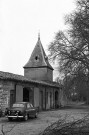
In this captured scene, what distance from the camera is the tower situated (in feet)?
132

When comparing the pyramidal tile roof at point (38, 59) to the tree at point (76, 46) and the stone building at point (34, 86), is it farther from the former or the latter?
the tree at point (76, 46)

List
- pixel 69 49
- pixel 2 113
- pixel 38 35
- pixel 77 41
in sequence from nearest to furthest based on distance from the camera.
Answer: pixel 2 113, pixel 77 41, pixel 69 49, pixel 38 35

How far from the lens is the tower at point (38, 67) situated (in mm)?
40344

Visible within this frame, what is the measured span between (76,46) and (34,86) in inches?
309

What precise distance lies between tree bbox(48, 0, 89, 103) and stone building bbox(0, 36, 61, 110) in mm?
4574

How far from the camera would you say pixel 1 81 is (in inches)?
852

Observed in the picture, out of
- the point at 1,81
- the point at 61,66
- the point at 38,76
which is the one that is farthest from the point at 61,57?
the point at 38,76

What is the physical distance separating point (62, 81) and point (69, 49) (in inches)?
145

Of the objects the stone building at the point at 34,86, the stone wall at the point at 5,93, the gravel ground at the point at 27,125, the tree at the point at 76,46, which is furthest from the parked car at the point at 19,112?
the tree at the point at 76,46

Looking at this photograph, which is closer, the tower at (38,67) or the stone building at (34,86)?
the stone building at (34,86)

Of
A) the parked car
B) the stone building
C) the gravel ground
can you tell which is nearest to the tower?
the stone building

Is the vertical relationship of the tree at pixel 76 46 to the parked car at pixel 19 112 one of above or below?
above

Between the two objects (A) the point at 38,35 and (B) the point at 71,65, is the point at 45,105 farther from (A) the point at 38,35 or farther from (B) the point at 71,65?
(A) the point at 38,35

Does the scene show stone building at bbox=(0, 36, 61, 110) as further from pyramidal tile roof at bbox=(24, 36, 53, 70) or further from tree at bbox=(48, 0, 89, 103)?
tree at bbox=(48, 0, 89, 103)
